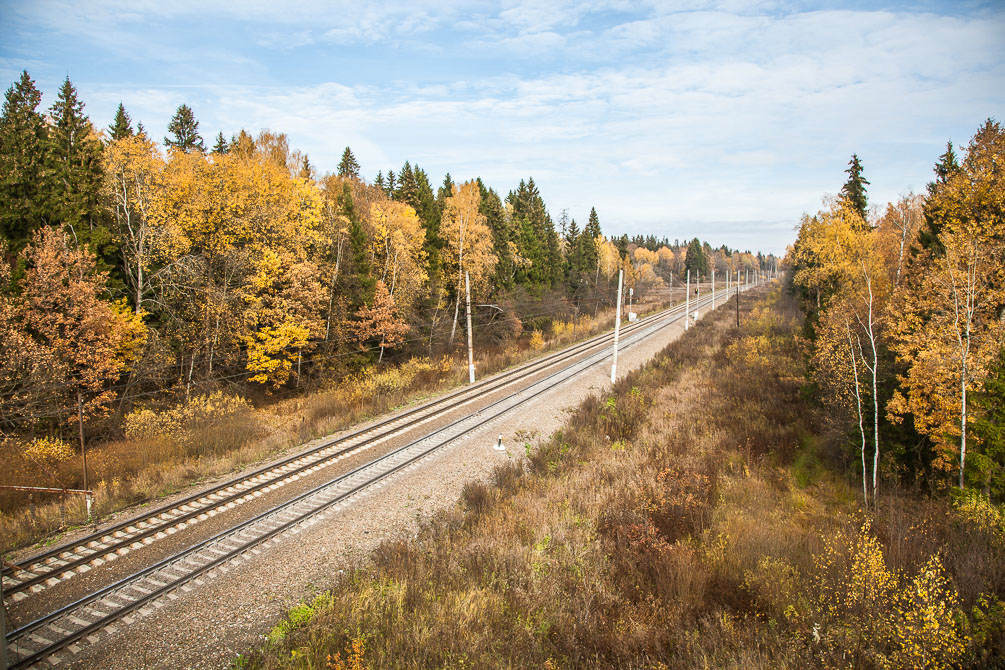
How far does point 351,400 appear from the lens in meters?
21.6

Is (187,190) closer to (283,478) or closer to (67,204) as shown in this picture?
(67,204)

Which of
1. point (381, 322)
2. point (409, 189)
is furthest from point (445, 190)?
point (381, 322)

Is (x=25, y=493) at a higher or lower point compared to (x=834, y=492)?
higher

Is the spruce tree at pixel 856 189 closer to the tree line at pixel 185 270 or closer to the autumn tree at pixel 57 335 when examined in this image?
the tree line at pixel 185 270

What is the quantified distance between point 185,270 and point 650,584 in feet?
68.1

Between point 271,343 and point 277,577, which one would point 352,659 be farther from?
point 271,343

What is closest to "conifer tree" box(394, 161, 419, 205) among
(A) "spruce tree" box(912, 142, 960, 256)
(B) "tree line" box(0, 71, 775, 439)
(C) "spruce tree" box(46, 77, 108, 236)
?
(B) "tree line" box(0, 71, 775, 439)

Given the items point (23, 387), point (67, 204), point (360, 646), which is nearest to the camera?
point (360, 646)

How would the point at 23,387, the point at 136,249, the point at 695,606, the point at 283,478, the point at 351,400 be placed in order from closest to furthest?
the point at 695,606
the point at 283,478
the point at 23,387
the point at 136,249
the point at 351,400

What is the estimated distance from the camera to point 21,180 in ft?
54.0

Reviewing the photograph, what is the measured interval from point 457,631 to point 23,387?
1604cm

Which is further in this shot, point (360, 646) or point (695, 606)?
point (695, 606)

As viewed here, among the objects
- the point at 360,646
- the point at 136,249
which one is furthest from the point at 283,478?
the point at 136,249

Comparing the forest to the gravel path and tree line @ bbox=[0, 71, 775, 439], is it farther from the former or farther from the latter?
the gravel path
